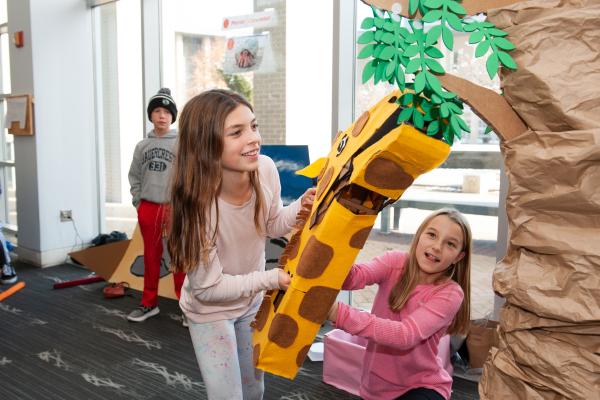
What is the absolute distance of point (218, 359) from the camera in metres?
1.40

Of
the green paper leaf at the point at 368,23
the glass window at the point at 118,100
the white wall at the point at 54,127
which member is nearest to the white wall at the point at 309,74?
the glass window at the point at 118,100

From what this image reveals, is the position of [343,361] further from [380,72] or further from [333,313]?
[380,72]

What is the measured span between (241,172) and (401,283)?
573 millimetres

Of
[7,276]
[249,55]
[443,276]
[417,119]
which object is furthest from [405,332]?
[7,276]

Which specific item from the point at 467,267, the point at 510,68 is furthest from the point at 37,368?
the point at 510,68

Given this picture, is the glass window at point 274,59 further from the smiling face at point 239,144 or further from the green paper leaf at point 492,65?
the green paper leaf at point 492,65

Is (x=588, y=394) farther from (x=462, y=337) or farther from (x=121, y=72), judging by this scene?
(x=121, y=72)

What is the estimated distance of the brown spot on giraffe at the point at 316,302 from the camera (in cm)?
111

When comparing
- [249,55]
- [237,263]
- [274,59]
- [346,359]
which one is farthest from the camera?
[249,55]

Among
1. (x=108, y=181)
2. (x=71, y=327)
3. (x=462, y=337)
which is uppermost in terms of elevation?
(x=108, y=181)

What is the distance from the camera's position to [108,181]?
4.99 meters

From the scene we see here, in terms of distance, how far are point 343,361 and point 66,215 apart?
3129 millimetres

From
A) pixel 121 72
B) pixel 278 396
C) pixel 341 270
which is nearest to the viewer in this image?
pixel 341 270

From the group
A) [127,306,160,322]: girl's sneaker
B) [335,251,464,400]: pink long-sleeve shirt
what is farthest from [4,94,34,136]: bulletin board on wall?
[335,251,464,400]: pink long-sleeve shirt
